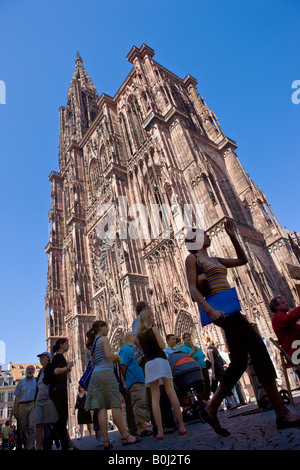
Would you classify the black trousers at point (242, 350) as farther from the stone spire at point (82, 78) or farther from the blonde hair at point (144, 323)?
the stone spire at point (82, 78)

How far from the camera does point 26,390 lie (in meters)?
4.96

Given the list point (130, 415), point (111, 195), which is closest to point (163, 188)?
point (111, 195)

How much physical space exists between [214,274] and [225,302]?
31 cm

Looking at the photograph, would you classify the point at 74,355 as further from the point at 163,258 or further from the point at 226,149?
the point at 226,149

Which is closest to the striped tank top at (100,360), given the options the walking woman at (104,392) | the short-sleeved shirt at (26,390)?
the walking woman at (104,392)

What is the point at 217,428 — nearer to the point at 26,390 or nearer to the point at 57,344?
the point at 57,344

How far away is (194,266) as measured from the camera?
2.72 m

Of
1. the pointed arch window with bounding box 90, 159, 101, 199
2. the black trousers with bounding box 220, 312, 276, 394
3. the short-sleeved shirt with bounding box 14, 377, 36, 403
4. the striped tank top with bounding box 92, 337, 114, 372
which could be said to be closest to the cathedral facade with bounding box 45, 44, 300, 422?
the pointed arch window with bounding box 90, 159, 101, 199

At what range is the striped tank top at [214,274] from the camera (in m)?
2.63

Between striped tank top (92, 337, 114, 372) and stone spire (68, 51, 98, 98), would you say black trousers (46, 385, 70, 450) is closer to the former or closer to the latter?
striped tank top (92, 337, 114, 372)

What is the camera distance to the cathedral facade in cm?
1262

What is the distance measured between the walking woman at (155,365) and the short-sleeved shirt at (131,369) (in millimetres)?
1232

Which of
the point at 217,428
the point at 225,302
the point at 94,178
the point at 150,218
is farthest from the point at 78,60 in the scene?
the point at 217,428

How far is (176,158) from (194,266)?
13275mm
